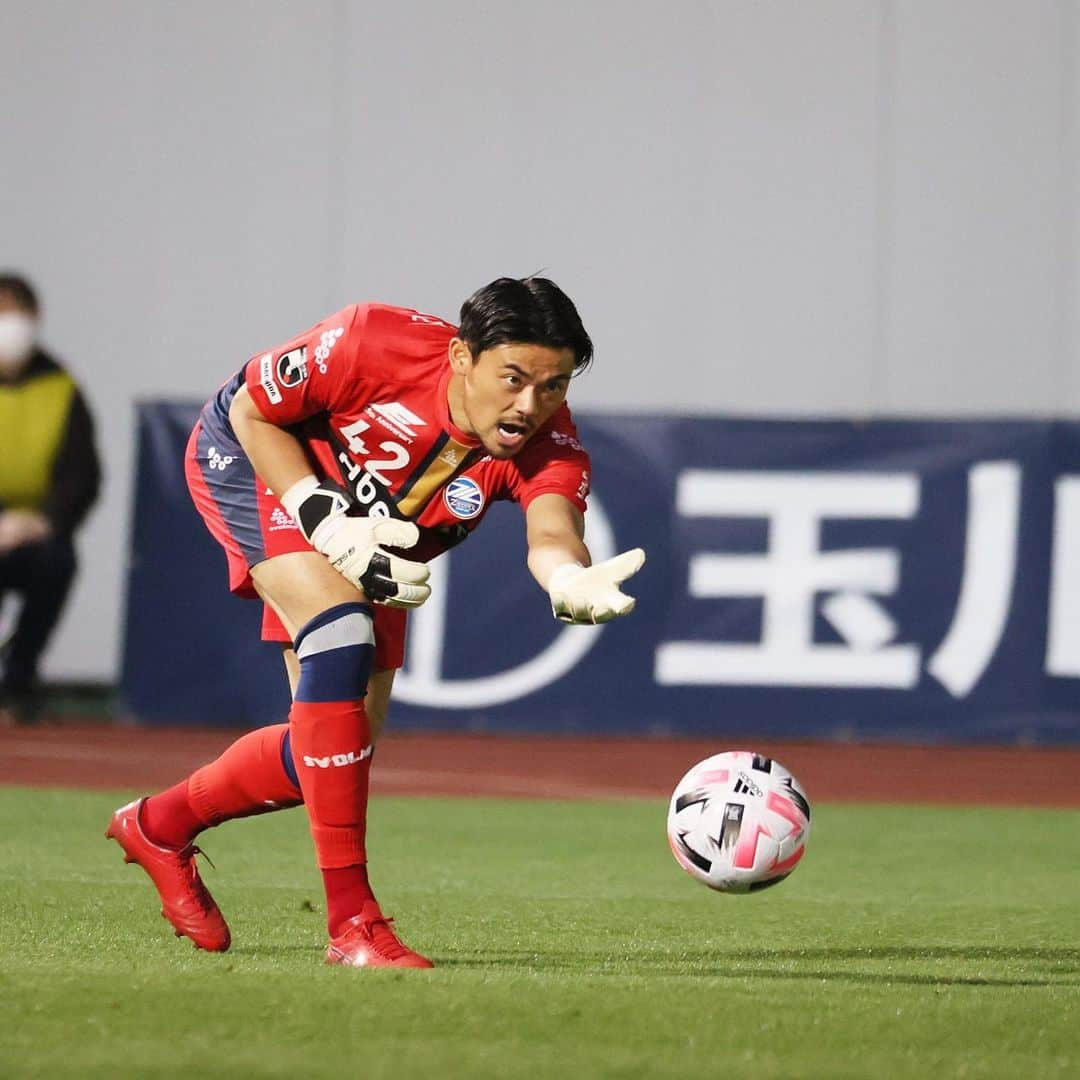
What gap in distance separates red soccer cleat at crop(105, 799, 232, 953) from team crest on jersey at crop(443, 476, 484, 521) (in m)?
1.23

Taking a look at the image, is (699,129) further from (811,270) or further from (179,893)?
(179,893)

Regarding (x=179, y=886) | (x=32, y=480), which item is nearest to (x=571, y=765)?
(x=32, y=480)

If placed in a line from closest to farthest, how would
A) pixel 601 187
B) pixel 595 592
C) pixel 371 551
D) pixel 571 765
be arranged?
pixel 595 592 < pixel 371 551 < pixel 571 765 < pixel 601 187

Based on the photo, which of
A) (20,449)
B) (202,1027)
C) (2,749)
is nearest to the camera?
(202,1027)

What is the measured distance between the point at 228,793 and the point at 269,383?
114cm

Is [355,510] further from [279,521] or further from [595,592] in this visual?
[595,592]

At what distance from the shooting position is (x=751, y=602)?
1245 centimetres

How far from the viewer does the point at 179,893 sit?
560 centimetres

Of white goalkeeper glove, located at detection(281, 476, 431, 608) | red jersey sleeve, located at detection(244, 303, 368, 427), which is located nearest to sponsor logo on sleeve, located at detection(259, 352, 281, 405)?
red jersey sleeve, located at detection(244, 303, 368, 427)

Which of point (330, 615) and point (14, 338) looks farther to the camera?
point (14, 338)

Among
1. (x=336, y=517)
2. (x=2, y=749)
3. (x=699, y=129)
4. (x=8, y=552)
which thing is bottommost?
(x=2, y=749)

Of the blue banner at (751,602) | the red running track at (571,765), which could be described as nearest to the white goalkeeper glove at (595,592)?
the red running track at (571,765)

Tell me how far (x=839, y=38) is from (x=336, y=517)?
34.6 ft

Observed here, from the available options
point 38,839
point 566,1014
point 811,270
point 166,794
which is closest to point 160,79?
point 811,270
